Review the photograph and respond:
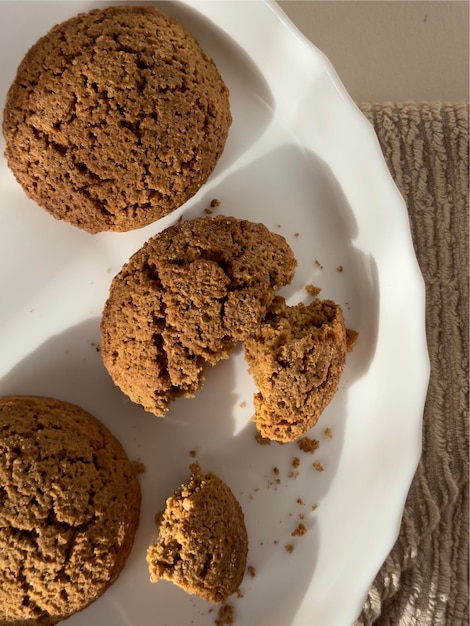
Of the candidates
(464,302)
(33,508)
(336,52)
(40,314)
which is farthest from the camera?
(336,52)

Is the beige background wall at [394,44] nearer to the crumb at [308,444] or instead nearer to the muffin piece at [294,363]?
the muffin piece at [294,363]

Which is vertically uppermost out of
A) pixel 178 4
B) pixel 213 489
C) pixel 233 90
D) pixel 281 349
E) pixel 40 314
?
pixel 178 4

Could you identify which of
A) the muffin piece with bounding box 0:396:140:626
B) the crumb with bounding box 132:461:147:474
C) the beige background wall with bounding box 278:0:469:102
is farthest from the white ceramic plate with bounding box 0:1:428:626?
the beige background wall with bounding box 278:0:469:102

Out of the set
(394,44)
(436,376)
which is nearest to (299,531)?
(436,376)

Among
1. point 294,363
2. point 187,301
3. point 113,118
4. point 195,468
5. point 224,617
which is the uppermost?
point 113,118

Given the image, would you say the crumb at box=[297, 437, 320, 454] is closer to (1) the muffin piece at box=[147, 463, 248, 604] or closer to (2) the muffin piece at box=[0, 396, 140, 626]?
(1) the muffin piece at box=[147, 463, 248, 604]

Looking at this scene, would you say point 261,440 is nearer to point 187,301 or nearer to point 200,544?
point 200,544

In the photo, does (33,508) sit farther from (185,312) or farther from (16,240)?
(16,240)

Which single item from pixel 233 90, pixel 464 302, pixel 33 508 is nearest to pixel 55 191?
pixel 233 90
